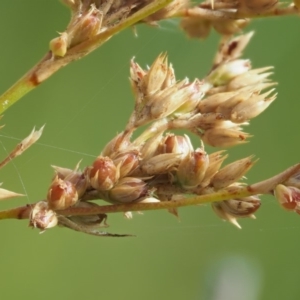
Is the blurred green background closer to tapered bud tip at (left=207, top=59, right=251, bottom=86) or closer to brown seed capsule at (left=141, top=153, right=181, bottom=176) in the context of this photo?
tapered bud tip at (left=207, top=59, right=251, bottom=86)

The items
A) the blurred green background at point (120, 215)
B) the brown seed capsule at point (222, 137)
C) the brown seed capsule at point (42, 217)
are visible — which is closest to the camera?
the brown seed capsule at point (42, 217)

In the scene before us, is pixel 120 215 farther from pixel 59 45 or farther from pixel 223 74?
pixel 59 45

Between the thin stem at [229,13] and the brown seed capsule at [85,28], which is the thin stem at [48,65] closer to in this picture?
the brown seed capsule at [85,28]

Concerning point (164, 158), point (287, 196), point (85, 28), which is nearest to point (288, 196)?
point (287, 196)

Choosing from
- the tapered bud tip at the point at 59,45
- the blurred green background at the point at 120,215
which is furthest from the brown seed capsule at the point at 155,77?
the blurred green background at the point at 120,215

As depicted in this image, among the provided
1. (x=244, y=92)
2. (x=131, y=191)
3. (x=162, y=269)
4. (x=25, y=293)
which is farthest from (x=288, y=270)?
(x=131, y=191)

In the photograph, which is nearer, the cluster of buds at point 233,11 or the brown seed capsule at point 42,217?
the brown seed capsule at point 42,217

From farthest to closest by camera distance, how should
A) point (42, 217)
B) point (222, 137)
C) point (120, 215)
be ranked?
1. point (120, 215)
2. point (222, 137)
3. point (42, 217)
